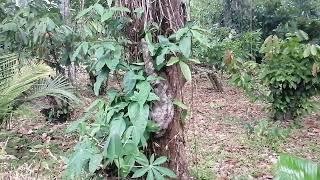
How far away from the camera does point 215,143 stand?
15.3 feet

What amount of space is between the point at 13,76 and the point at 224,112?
3300 millimetres

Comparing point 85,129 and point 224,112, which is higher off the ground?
point 85,129

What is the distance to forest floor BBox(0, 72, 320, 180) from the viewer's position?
11.9ft

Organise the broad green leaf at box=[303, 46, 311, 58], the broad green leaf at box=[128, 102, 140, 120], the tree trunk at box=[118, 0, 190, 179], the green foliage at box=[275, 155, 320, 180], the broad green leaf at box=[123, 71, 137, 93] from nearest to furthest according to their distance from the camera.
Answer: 1. the green foliage at box=[275, 155, 320, 180]
2. the broad green leaf at box=[128, 102, 140, 120]
3. the broad green leaf at box=[123, 71, 137, 93]
4. the tree trunk at box=[118, 0, 190, 179]
5. the broad green leaf at box=[303, 46, 311, 58]

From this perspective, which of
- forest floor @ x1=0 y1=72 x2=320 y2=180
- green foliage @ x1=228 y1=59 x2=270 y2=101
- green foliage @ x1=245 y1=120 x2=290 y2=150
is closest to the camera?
forest floor @ x1=0 y1=72 x2=320 y2=180

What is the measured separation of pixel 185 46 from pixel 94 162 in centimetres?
84

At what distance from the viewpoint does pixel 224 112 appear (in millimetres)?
6254

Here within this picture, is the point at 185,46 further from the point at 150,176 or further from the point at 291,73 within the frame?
the point at 291,73

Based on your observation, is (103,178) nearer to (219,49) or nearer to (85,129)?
(85,129)

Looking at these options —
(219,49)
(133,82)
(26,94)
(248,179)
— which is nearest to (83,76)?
(219,49)

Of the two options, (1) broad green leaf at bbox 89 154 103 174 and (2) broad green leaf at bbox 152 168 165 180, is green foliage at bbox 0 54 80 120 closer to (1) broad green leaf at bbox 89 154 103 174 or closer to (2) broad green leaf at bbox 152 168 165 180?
(1) broad green leaf at bbox 89 154 103 174

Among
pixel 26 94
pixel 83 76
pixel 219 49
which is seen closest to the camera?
pixel 26 94

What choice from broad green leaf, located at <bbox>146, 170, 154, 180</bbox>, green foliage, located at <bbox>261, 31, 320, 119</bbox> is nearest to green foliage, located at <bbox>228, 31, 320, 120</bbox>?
green foliage, located at <bbox>261, 31, 320, 119</bbox>

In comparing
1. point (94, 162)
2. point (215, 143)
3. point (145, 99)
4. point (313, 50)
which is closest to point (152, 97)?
point (145, 99)
